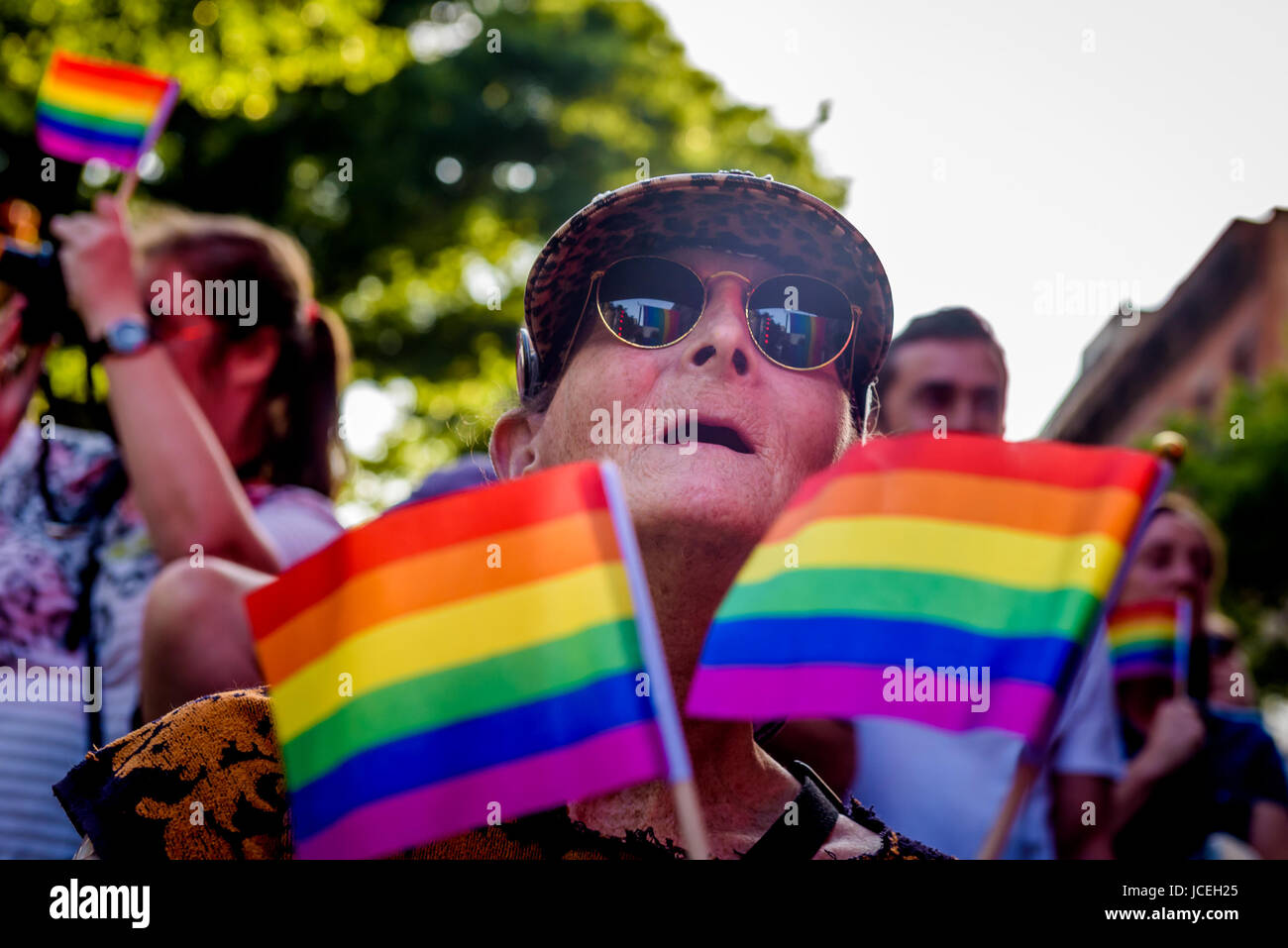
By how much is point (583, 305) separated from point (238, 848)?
105cm

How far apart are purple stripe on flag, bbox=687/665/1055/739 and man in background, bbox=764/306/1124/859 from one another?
2.18ft

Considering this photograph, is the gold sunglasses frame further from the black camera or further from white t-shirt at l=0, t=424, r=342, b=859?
the black camera

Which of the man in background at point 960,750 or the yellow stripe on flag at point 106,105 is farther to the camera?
the yellow stripe on flag at point 106,105

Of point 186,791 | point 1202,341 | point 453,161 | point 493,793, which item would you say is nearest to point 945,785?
point 493,793

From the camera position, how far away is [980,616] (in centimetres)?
178

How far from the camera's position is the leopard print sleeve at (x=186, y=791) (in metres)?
1.62

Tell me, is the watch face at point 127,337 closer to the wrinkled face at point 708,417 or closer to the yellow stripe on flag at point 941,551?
the wrinkled face at point 708,417

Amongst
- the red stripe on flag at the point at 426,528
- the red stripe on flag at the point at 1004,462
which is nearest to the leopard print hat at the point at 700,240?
the red stripe on flag at the point at 1004,462

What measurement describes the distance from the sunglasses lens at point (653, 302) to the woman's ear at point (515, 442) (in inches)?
11.6

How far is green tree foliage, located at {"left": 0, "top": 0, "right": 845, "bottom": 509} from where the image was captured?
11281 mm

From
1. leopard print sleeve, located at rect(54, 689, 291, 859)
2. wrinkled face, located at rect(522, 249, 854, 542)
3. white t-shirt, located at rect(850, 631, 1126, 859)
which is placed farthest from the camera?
white t-shirt, located at rect(850, 631, 1126, 859)

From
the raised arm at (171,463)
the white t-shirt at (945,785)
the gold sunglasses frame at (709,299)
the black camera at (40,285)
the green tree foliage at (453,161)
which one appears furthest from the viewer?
the green tree foliage at (453,161)

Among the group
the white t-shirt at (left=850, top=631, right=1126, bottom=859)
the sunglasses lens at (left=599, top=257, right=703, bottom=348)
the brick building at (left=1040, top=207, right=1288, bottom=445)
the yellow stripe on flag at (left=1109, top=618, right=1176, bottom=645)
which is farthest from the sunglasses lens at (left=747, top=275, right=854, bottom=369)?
the brick building at (left=1040, top=207, right=1288, bottom=445)

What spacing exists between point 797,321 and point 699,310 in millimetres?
163
